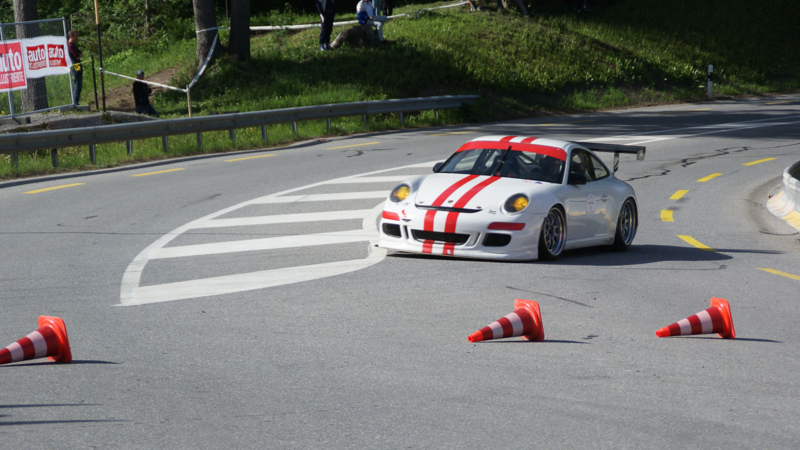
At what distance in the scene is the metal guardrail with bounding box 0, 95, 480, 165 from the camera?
16.3m

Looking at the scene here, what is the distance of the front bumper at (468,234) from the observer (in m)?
9.02

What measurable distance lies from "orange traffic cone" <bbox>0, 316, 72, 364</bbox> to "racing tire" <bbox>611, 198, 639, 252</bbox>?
679cm

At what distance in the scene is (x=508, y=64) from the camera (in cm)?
3062

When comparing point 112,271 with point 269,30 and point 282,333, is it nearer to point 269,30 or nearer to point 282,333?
point 282,333

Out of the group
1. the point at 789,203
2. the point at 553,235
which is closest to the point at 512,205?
the point at 553,235

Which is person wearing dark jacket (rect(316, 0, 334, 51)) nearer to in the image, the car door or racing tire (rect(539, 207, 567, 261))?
the car door

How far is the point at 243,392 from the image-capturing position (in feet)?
16.9

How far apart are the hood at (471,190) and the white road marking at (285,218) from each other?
2.36 meters

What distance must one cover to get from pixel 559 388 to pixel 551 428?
0.68 metres

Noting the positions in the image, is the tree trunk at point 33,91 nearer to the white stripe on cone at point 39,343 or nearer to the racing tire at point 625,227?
the racing tire at point 625,227

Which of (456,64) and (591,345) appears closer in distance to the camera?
(591,345)

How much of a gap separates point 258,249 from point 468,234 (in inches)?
92.6

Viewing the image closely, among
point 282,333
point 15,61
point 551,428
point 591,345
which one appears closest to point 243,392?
point 282,333

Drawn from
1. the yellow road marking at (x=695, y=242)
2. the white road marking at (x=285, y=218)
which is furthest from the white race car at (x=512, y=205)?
the white road marking at (x=285, y=218)
